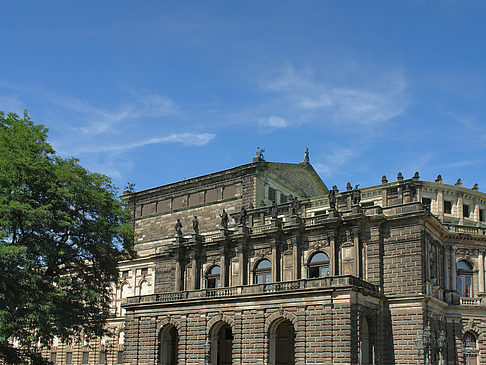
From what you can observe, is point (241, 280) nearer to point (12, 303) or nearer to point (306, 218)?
point (306, 218)

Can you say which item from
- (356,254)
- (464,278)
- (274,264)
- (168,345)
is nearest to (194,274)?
(168,345)

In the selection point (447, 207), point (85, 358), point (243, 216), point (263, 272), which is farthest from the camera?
point (85, 358)

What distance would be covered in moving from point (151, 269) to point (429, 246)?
2771 centimetres

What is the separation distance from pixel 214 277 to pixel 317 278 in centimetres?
1390

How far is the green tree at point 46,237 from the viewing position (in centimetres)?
3791

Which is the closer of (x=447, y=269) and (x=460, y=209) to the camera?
(x=447, y=269)

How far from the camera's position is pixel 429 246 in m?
46.7

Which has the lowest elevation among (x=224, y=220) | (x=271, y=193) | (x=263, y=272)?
(x=263, y=272)

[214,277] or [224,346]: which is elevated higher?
[214,277]

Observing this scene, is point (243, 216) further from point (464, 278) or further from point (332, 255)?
point (464, 278)

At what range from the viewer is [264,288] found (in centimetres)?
4572

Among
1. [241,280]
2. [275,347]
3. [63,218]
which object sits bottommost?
[275,347]

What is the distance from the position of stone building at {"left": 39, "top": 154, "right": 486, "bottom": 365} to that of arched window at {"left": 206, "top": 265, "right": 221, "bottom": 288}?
3.5 inches

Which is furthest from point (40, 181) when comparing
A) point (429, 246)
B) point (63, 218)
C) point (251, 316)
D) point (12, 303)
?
point (429, 246)
